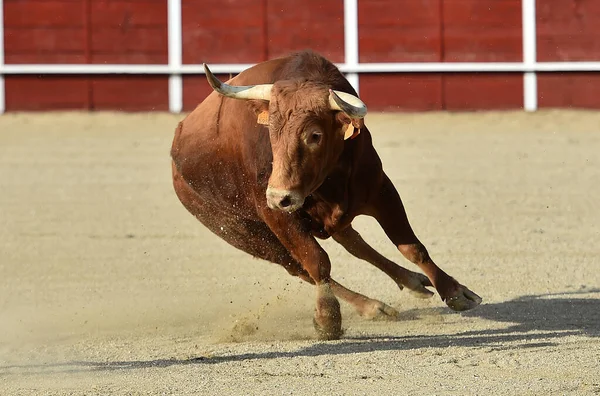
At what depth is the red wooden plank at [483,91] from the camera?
1134 cm

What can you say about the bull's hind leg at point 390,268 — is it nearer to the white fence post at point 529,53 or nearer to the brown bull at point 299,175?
the brown bull at point 299,175

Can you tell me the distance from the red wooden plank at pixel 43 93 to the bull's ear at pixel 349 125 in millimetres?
7449

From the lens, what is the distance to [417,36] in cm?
1152

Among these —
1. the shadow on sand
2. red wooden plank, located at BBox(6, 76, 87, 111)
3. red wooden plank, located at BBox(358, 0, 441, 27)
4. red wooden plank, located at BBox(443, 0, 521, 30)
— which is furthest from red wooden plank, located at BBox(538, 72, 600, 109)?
the shadow on sand

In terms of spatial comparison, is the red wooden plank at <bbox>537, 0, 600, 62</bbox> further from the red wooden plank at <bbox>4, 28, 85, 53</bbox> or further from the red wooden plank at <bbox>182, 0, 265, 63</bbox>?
the red wooden plank at <bbox>4, 28, 85, 53</bbox>

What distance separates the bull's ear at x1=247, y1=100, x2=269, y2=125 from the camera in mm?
4426

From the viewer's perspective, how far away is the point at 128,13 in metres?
11.6

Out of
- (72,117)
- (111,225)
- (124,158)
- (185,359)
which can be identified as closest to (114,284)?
(111,225)

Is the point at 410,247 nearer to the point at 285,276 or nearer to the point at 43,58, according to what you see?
the point at 285,276

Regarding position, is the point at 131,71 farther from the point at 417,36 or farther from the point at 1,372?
the point at 1,372

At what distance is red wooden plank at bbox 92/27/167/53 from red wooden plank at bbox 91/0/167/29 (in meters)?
0.05

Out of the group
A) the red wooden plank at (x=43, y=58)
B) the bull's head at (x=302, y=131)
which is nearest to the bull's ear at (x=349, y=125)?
the bull's head at (x=302, y=131)

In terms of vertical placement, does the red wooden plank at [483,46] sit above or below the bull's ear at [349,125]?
above

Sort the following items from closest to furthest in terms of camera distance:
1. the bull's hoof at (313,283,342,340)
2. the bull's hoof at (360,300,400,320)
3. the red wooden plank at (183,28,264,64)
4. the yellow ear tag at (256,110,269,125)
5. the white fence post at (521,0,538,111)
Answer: the yellow ear tag at (256,110,269,125)
the bull's hoof at (313,283,342,340)
the bull's hoof at (360,300,400,320)
the white fence post at (521,0,538,111)
the red wooden plank at (183,28,264,64)
